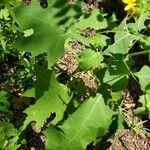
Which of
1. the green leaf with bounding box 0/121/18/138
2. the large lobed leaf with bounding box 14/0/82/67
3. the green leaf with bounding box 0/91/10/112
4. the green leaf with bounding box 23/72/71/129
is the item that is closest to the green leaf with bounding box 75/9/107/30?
the large lobed leaf with bounding box 14/0/82/67

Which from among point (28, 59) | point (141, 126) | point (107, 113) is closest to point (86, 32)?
point (28, 59)

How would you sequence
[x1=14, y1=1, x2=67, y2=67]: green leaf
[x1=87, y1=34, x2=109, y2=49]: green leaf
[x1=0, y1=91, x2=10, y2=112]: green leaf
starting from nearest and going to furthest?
[x1=14, y1=1, x2=67, y2=67]: green leaf → [x1=87, y1=34, x2=109, y2=49]: green leaf → [x1=0, y1=91, x2=10, y2=112]: green leaf

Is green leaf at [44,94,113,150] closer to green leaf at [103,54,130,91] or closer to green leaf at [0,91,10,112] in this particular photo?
green leaf at [103,54,130,91]

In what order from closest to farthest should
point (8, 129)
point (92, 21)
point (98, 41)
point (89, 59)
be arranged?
point (89, 59), point (98, 41), point (92, 21), point (8, 129)

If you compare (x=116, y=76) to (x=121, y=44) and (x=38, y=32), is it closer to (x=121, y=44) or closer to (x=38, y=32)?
(x=121, y=44)

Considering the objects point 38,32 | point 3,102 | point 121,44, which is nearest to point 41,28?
point 38,32

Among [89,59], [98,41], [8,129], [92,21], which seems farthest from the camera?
[8,129]

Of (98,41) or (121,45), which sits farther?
(98,41)

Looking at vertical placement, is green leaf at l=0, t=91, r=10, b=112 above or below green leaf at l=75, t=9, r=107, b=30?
below
